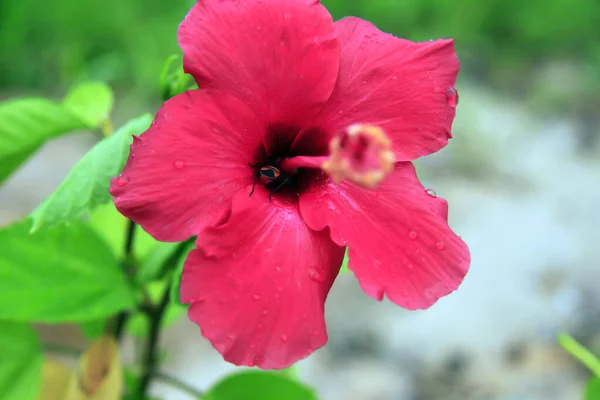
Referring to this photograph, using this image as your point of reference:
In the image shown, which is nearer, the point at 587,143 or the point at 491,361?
the point at 491,361

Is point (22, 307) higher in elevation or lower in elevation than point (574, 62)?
higher

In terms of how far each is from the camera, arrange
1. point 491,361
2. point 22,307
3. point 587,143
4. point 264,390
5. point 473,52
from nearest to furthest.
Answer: point 22,307
point 264,390
point 491,361
point 587,143
point 473,52

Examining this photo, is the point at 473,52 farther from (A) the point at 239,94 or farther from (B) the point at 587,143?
(A) the point at 239,94

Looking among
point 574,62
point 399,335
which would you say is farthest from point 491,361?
point 574,62

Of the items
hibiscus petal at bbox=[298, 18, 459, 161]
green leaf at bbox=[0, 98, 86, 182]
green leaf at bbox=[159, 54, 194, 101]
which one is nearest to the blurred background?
green leaf at bbox=[0, 98, 86, 182]

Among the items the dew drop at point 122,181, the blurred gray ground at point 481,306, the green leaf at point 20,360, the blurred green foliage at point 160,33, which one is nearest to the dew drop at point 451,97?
the dew drop at point 122,181

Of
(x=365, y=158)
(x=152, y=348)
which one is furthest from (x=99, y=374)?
(x=365, y=158)

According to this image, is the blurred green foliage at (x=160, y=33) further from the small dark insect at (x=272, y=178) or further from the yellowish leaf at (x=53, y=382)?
the small dark insect at (x=272, y=178)
